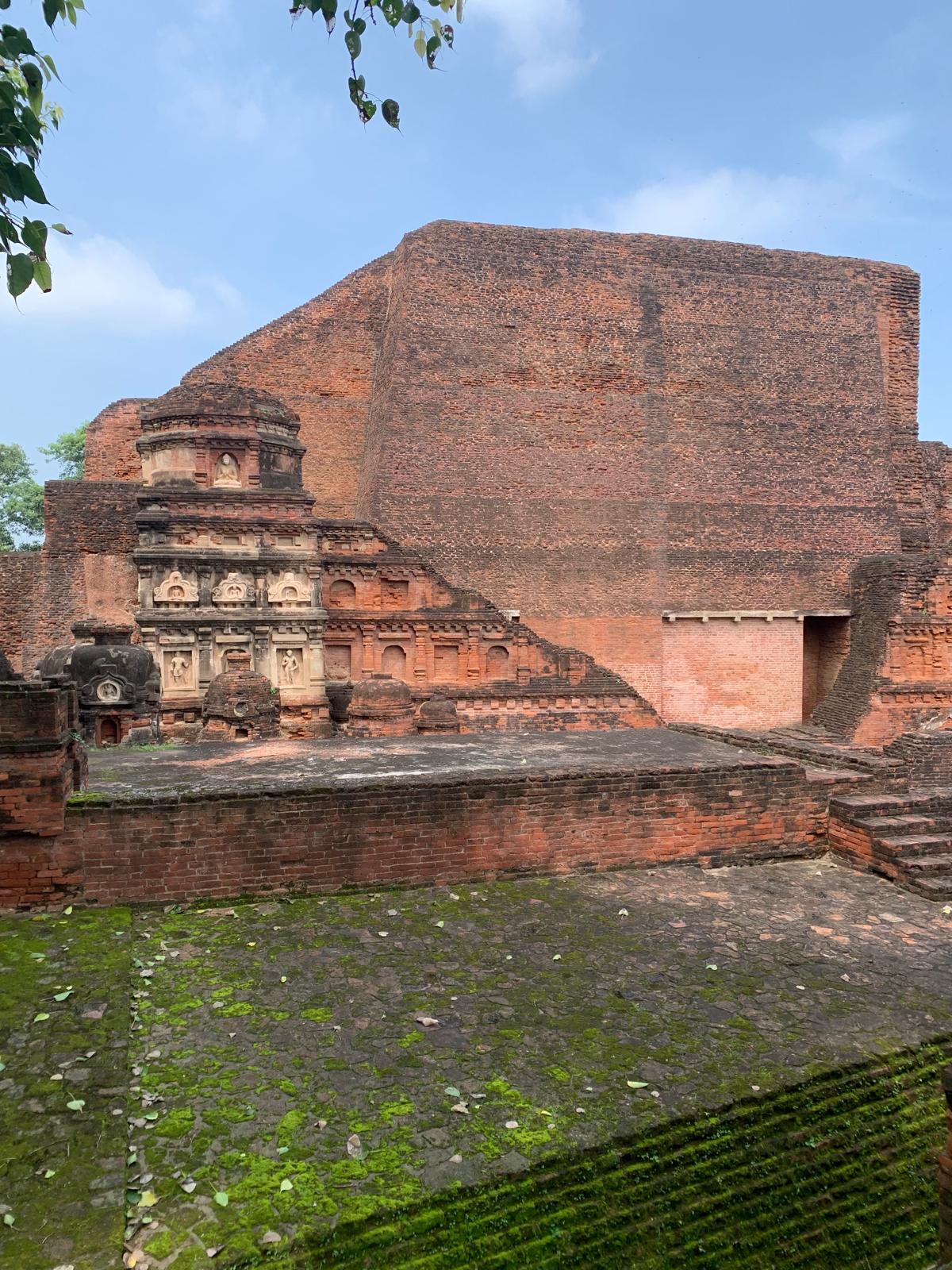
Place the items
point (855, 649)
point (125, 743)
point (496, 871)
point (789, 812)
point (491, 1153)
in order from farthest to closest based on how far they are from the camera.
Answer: point (855, 649)
point (125, 743)
point (789, 812)
point (496, 871)
point (491, 1153)

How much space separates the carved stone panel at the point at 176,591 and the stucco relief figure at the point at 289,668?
5.27 ft

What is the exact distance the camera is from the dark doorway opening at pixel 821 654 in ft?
66.9

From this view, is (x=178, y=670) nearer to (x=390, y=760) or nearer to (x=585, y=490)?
(x=390, y=760)

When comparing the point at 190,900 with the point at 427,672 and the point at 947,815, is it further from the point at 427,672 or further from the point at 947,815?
the point at 427,672

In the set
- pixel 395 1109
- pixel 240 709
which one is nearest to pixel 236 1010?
pixel 395 1109

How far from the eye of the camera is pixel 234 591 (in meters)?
13.4

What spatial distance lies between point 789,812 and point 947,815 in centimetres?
148

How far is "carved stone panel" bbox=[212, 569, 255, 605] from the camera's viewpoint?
43.8 ft

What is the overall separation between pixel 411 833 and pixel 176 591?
8299 mm

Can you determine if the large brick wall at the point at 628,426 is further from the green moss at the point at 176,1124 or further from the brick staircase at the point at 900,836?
the green moss at the point at 176,1124

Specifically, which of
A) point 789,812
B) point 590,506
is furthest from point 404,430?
point 789,812

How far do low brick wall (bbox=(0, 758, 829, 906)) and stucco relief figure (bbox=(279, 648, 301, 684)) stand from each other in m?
8.03

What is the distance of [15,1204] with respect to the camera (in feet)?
9.12

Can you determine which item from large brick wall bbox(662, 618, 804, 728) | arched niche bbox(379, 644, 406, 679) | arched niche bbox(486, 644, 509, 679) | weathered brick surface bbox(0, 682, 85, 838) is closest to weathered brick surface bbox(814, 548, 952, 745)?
large brick wall bbox(662, 618, 804, 728)
